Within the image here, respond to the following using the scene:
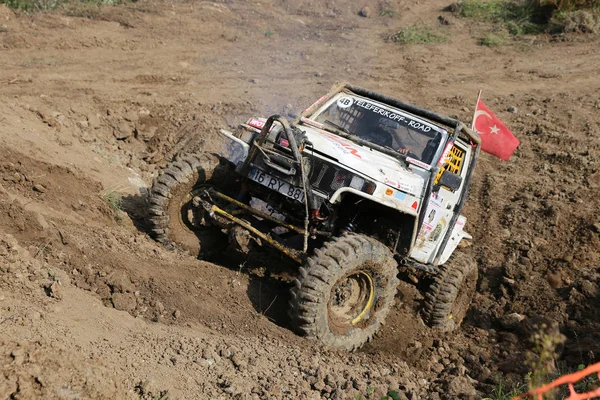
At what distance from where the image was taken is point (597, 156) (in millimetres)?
11031

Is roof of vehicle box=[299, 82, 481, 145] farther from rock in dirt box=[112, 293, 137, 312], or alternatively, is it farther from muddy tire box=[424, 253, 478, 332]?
rock in dirt box=[112, 293, 137, 312]

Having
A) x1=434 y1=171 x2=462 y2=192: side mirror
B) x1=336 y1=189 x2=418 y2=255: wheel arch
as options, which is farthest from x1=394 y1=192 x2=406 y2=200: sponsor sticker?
x1=434 y1=171 x2=462 y2=192: side mirror

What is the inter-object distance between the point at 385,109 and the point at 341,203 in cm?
142

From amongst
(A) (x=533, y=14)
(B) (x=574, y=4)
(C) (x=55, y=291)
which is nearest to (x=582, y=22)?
(B) (x=574, y=4)

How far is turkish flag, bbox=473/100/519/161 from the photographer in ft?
27.9

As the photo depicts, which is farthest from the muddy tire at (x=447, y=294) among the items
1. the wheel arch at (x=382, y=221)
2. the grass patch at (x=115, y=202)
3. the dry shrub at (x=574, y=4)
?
the dry shrub at (x=574, y=4)

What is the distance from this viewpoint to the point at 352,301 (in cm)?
645

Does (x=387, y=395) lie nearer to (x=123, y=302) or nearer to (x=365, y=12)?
(x=123, y=302)

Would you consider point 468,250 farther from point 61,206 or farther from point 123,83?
point 123,83

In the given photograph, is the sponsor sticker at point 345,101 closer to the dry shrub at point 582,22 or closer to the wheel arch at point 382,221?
the wheel arch at point 382,221

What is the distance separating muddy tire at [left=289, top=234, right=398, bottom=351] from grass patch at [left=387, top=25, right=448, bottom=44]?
1174cm

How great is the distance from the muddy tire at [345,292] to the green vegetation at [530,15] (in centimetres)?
1224

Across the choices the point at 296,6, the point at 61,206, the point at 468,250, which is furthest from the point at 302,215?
the point at 296,6

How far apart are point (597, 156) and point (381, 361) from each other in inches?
262
